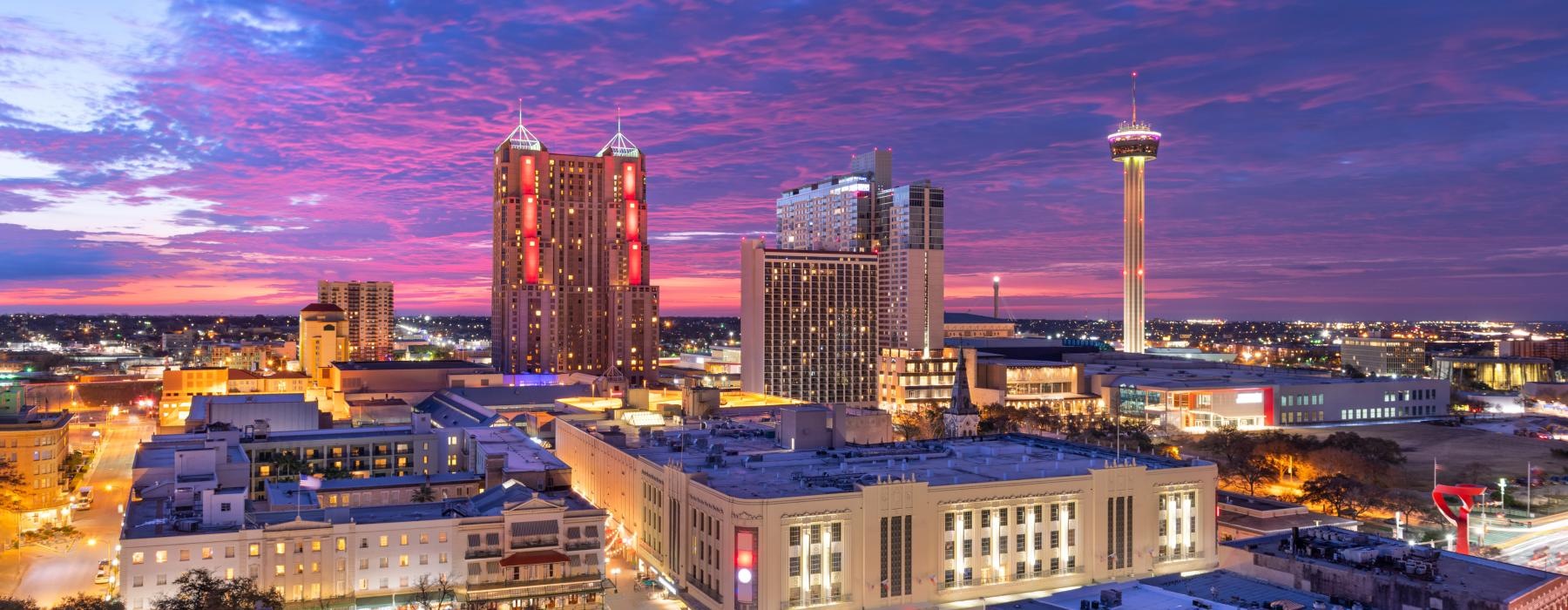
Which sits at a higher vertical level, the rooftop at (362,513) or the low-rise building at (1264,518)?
the rooftop at (362,513)

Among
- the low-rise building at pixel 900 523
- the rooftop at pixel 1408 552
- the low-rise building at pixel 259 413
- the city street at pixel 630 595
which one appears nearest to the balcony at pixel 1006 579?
the low-rise building at pixel 900 523

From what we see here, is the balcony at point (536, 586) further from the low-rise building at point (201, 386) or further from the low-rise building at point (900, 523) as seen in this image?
the low-rise building at point (201, 386)

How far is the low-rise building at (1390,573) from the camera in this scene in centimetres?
5744

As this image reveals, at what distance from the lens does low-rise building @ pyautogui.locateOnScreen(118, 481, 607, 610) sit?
6606cm

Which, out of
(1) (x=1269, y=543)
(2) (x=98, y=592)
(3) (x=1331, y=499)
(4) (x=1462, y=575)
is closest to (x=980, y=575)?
(1) (x=1269, y=543)

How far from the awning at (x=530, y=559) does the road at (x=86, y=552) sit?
27408 millimetres

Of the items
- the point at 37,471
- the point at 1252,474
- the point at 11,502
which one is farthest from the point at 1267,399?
the point at 11,502

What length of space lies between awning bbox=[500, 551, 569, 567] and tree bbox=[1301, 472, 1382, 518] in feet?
229

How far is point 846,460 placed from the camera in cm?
8700

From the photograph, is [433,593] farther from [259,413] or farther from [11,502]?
[259,413]

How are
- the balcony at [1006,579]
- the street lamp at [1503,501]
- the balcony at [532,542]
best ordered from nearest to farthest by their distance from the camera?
the balcony at [1006,579], the balcony at [532,542], the street lamp at [1503,501]

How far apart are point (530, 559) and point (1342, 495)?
72.1 m

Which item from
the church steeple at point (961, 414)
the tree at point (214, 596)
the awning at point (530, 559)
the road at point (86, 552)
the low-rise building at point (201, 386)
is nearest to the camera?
the tree at point (214, 596)

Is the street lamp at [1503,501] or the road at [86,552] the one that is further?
the street lamp at [1503,501]
